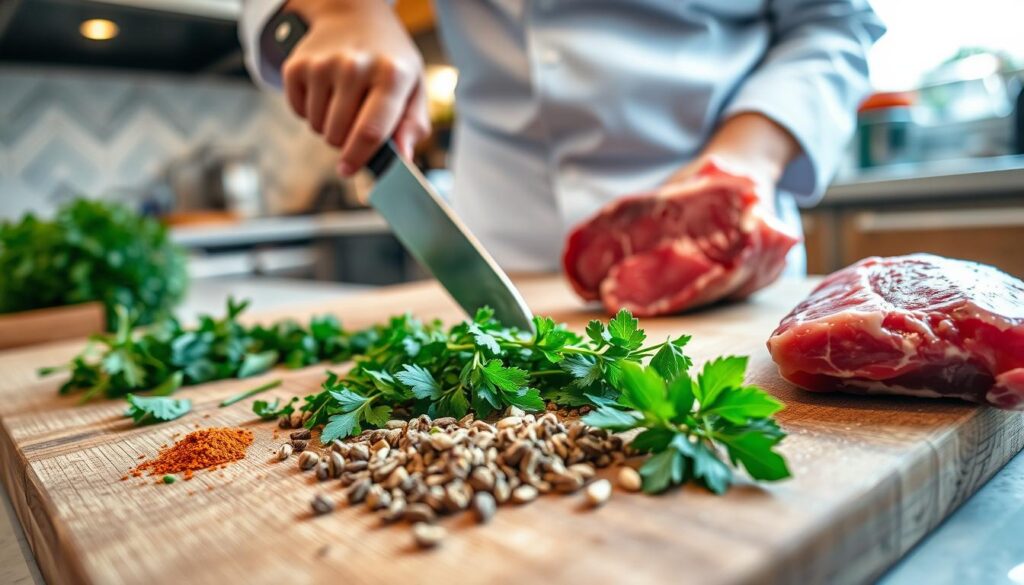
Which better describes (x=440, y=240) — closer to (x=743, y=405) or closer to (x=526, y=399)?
(x=526, y=399)

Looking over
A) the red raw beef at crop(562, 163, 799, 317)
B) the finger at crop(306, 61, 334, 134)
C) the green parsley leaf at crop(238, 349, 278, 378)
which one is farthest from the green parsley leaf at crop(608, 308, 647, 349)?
the finger at crop(306, 61, 334, 134)

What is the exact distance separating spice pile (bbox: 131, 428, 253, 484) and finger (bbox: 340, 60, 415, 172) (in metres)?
0.55

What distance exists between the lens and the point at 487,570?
1.62ft

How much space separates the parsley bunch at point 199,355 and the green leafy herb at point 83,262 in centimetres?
48

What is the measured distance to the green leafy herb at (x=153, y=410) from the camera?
2.97ft

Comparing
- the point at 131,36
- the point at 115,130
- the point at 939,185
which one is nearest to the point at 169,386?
the point at 939,185

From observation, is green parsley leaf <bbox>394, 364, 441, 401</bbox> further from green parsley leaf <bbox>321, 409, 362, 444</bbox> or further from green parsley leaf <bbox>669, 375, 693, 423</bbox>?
green parsley leaf <bbox>669, 375, 693, 423</bbox>

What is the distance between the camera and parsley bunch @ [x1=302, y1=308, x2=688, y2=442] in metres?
0.78

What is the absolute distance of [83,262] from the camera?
1.65 metres

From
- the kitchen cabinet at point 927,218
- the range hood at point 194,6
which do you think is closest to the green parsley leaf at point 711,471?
the kitchen cabinet at point 927,218

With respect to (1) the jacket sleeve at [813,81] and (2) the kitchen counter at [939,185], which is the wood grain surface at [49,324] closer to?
(1) the jacket sleeve at [813,81]

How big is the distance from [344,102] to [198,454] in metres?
0.66

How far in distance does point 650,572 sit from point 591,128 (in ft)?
3.98

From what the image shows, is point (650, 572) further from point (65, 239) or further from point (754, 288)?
point (65, 239)
